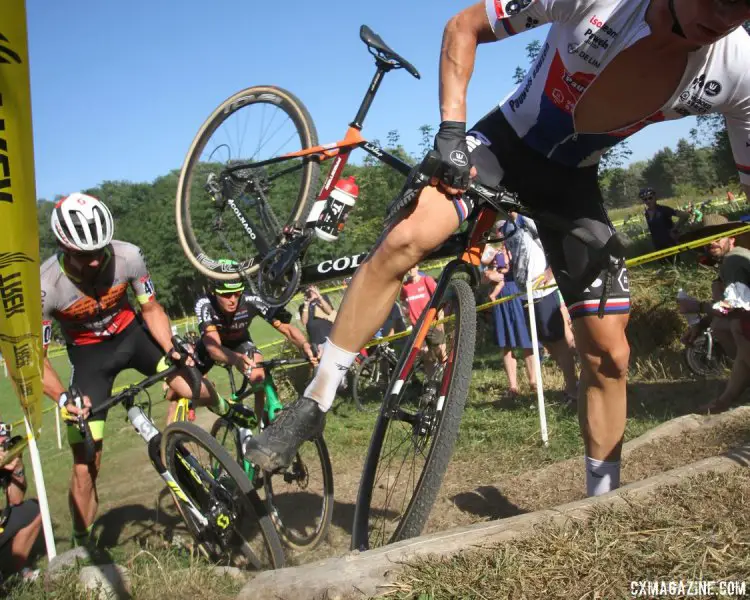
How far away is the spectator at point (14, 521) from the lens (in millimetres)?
4426

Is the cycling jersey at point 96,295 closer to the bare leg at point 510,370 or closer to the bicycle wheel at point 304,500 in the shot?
the bicycle wheel at point 304,500

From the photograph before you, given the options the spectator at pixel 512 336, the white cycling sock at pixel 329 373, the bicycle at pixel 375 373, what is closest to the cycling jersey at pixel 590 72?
the white cycling sock at pixel 329 373

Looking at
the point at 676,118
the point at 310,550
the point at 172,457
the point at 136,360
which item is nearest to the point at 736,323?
the point at 676,118

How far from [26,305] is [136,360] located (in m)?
2.06

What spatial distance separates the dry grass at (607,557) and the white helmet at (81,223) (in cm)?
345

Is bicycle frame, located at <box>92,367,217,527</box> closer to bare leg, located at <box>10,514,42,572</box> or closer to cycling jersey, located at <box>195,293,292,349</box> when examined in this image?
bare leg, located at <box>10,514,42,572</box>

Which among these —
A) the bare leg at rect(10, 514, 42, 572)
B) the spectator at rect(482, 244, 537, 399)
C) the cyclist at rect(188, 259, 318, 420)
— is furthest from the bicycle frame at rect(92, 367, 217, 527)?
the spectator at rect(482, 244, 537, 399)

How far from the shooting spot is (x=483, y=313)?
888 centimetres

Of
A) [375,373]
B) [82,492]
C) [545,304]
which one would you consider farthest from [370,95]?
[375,373]

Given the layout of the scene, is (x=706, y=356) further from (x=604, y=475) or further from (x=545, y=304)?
(x=604, y=475)

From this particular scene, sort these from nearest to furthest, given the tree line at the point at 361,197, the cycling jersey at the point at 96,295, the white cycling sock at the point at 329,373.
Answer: the white cycling sock at the point at 329,373
the cycling jersey at the point at 96,295
the tree line at the point at 361,197

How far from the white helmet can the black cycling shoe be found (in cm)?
260

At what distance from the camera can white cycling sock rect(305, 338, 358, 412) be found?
2322mm

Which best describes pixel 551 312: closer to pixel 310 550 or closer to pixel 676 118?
pixel 310 550
